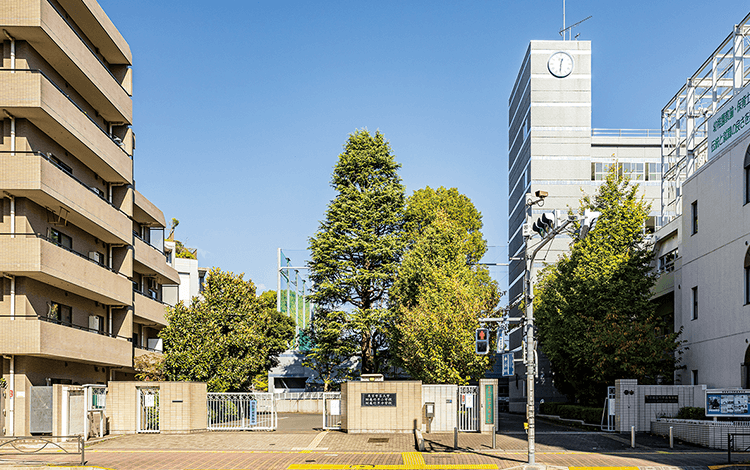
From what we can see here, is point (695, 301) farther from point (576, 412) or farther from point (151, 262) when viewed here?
point (151, 262)

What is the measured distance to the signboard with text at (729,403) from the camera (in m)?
25.8

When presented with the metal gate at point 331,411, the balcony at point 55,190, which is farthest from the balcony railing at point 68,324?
the metal gate at point 331,411

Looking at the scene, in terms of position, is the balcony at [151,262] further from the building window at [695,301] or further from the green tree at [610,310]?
the building window at [695,301]

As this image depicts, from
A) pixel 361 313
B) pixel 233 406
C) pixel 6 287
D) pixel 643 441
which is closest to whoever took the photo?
pixel 643 441

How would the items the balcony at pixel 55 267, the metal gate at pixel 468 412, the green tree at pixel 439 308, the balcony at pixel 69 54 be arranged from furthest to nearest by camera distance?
the green tree at pixel 439 308
the metal gate at pixel 468 412
the balcony at pixel 69 54
the balcony at pixel 55 267

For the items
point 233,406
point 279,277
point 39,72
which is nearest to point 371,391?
point 233,406

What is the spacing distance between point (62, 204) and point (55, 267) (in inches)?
115

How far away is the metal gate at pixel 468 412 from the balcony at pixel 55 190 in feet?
63.0

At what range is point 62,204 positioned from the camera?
3130 cm

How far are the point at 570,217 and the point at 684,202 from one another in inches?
775

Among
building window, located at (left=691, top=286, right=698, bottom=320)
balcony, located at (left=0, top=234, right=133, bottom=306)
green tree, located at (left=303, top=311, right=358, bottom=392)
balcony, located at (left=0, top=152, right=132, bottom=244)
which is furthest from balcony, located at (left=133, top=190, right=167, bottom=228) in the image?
building window, located at (left=691, top=286, right=698, bottom=320)

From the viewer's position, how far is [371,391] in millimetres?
30781

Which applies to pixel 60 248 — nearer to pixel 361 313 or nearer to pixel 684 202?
pixel 361 313

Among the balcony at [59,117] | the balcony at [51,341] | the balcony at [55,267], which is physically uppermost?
the balcony at [59,117]
